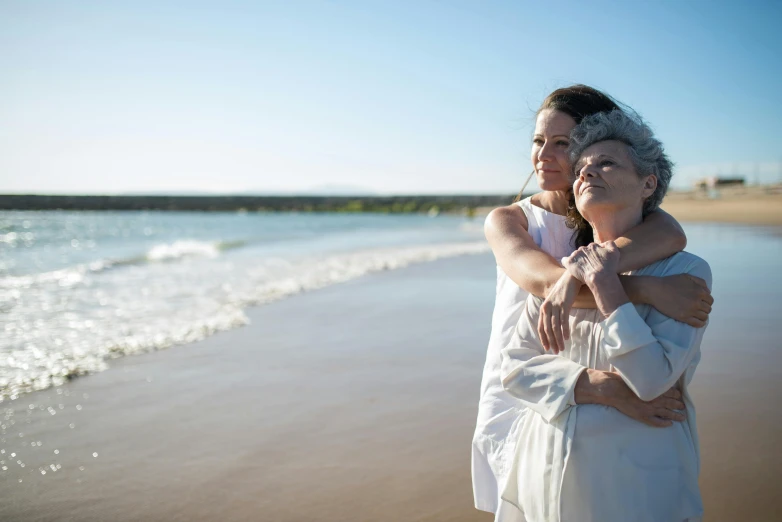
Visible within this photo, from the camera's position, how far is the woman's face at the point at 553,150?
2424 millimetres

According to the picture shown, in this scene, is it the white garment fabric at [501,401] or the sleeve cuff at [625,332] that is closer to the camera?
the sleeve cuff at [625,332]

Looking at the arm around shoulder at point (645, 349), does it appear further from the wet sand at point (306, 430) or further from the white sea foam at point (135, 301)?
the white sea foam at point (135, 301)

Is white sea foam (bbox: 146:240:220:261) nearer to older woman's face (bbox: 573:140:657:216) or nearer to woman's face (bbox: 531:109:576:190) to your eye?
woman's face (bbox: 531:109:576:190)

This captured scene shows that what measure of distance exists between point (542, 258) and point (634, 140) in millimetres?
525

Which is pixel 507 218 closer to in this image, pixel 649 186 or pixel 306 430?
pixel 649 186

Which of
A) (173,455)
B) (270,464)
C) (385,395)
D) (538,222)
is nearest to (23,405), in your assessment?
(173,455)

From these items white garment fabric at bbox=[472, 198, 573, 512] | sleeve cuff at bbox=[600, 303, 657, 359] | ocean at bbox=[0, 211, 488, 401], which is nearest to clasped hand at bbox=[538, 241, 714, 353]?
sleeve cuff at bbox=[600, 303, 657, 359]

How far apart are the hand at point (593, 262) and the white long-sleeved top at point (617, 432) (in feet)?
0.48

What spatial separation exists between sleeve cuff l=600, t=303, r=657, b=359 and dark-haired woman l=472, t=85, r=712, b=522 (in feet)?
0.43

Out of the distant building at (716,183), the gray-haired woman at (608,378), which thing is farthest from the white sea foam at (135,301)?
the distant building at (716,183)

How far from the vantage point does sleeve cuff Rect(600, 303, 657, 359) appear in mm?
1712

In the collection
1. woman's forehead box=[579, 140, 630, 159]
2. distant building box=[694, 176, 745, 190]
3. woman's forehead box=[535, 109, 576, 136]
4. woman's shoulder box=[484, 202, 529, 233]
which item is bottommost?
woman's shoulder box=[484, 202, 529, 233]

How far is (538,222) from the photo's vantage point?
255 centimetres

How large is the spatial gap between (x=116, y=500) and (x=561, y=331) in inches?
118
